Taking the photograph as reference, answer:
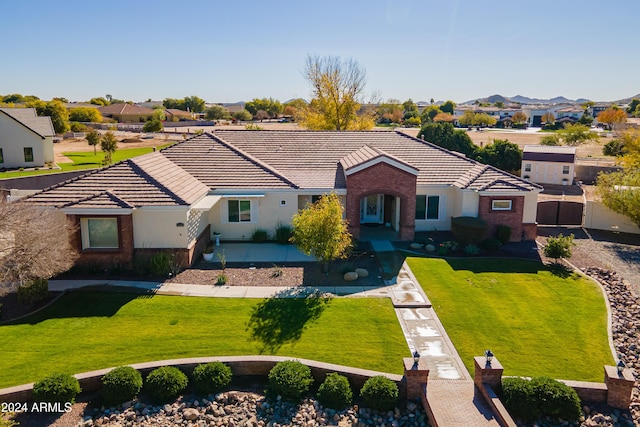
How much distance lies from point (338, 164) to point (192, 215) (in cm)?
1136

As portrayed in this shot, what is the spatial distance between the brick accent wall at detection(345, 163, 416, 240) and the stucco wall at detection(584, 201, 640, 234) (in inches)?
503

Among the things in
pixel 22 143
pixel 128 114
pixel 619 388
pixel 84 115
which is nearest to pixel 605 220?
pixel 619 388

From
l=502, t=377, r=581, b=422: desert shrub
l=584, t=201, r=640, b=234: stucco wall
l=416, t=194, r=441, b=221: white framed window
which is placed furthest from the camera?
l=584, t=201, r=640, b=234: stucco wall

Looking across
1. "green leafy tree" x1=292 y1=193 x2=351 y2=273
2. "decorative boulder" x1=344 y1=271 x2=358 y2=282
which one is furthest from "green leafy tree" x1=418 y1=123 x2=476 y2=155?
"green leafy tree" x1=292 y1=193 x2=351 y2=273

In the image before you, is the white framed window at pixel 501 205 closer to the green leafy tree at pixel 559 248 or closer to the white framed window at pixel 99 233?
the green leafy tree at pixel 559 248

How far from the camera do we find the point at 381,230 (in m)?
30.5

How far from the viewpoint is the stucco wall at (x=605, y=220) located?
102 ft

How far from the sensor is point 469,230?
88.4 feet

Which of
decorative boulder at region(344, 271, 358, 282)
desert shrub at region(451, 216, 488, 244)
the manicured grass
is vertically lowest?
the manicured grass

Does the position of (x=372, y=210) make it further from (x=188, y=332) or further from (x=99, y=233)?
(x=188, y=332)

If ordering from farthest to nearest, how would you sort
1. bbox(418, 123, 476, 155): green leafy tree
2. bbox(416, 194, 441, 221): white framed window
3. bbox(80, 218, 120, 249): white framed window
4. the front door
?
1. bbox(418, 123, 476, 155): green leafy tree
2. the front door
3. bbox(416, 194, 441, 221): white framed window
4. bbox(80, 218, 120, 249): white framed window

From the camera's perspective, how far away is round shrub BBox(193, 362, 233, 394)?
48.1 ft

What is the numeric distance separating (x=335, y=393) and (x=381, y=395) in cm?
131

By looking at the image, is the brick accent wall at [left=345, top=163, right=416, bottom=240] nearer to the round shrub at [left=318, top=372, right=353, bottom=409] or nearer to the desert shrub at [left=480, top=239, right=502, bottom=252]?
the desert shrub at [left=480, top=239, right=502, bottom=252]
